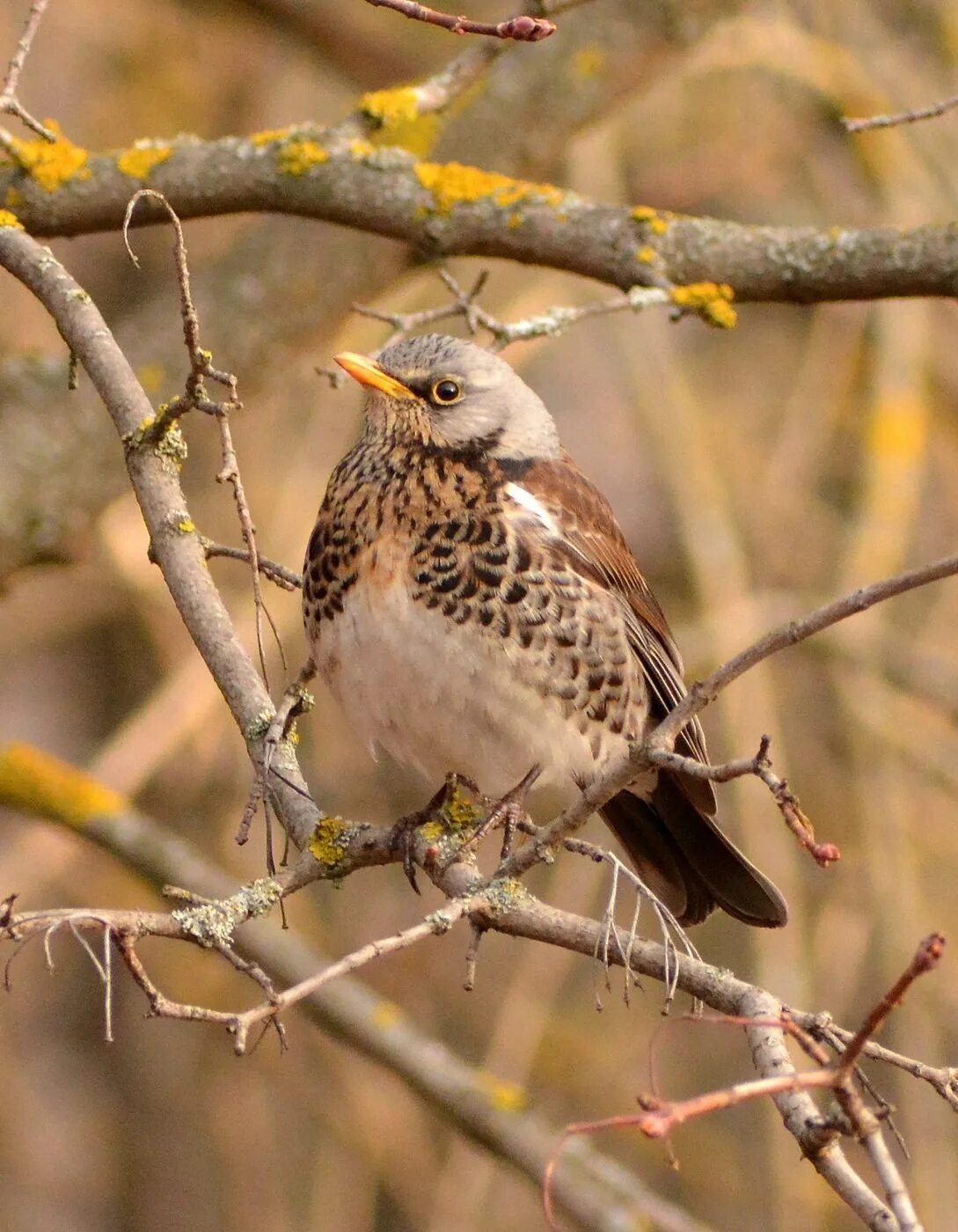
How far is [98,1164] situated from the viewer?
18.8 feet

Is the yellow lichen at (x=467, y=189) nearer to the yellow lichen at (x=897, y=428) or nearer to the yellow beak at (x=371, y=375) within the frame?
the yellow beak at (x=371, y=375)

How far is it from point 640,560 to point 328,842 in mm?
3911

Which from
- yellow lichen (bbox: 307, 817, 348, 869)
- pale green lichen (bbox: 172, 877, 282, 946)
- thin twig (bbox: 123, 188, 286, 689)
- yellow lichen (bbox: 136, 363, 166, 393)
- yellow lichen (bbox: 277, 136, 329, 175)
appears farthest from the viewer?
yellow lichen (bbox: 136, 363, 166, 393)

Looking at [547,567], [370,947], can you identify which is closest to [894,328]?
[547,567]

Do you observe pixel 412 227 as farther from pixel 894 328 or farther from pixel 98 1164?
pixel 98 1164

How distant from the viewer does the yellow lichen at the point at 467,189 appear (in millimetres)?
3246

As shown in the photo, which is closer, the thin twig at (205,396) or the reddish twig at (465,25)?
the reddish twig at (465,25)

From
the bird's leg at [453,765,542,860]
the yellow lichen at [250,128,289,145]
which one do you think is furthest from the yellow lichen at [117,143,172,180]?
the bird's leg at [453,765,542,860]

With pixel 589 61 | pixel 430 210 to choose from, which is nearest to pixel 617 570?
pixel 430 210

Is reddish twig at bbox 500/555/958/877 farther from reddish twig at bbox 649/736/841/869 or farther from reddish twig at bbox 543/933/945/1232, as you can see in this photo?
reddish twig at bbox 543/933/945/1232

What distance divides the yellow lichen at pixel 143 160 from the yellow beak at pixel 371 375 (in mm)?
519

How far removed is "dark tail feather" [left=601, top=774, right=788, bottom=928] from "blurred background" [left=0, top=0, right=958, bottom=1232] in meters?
0.83

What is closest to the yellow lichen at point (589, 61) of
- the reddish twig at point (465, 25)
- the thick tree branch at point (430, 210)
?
the thick tree branch at point (430, 210)

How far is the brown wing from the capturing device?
3.27m
